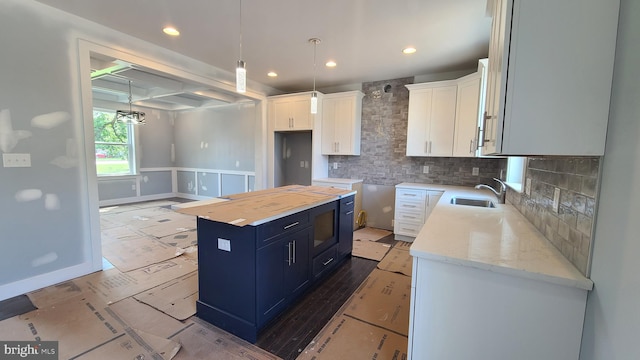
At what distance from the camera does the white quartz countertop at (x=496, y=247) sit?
1.06 meters

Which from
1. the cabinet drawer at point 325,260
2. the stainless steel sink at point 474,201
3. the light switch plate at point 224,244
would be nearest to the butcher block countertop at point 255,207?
the light switch plate at point 224,244

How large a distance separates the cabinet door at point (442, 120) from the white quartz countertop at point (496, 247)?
197 centimetres

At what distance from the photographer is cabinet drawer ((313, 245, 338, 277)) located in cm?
256

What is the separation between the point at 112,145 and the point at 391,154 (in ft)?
21.4

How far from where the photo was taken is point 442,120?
12.4 ft

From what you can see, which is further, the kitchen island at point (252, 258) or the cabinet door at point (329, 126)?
the cabinet door at point (329, 126)

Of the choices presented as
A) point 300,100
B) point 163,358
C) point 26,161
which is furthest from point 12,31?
point 300,100

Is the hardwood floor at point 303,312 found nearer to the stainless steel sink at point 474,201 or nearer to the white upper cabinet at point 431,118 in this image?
the stainless steel sink at point 474,201

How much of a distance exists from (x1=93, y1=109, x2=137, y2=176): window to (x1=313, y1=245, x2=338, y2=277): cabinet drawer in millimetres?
6116

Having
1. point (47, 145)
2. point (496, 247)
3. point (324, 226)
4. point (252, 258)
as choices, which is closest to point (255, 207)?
point (252, 258)

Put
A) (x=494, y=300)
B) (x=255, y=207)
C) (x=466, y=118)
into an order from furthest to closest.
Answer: (x=466, y=118) → (x=255, y=207) → (x=494, y=300)

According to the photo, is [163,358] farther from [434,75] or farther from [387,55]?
[434,75]

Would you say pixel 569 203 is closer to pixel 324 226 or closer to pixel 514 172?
pixel 514 172

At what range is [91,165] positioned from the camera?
275 cm
